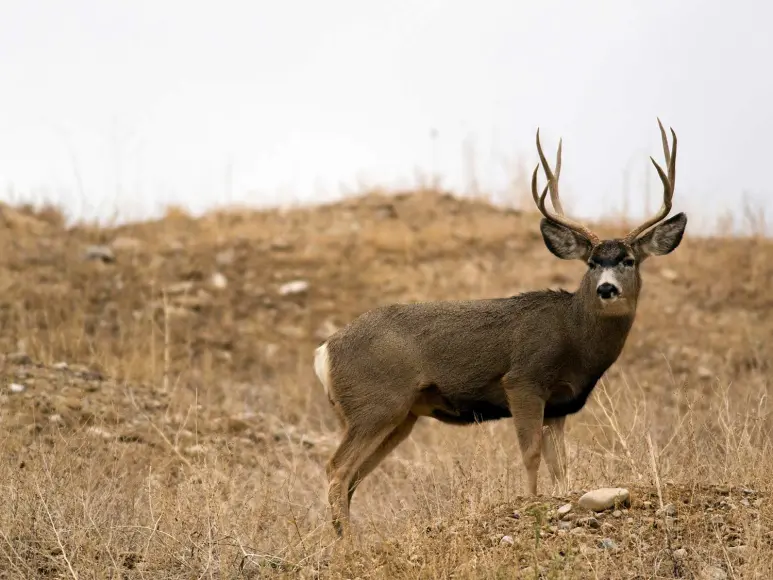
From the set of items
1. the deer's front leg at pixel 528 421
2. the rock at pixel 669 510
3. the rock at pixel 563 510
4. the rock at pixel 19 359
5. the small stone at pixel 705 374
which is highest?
the rock at pixel 19 359

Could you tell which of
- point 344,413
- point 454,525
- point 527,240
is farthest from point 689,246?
point 454,525

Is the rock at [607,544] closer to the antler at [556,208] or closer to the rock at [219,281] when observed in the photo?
the antler at [556,208]

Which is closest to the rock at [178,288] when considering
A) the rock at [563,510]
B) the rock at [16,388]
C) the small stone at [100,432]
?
the rock at [16,388]

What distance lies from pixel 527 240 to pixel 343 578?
13952 mm

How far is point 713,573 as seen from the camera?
5.55m

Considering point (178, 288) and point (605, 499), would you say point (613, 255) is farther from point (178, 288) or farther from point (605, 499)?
point (178, 288)

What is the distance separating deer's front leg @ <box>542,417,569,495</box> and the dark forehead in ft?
3.80

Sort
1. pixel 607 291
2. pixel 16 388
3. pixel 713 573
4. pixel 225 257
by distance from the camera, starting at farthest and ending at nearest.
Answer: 1. pixel 225 257
2. pixel 16 388
3. pixel 607 291
4. pixel 713 573

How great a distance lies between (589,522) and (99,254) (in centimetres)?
1299

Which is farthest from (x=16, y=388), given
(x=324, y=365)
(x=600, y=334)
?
(x=600, y=334)

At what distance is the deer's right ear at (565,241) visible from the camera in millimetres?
8312

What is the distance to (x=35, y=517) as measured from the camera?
648 cm

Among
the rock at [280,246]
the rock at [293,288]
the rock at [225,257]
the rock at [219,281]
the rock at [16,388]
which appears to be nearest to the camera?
the rock at [16,388]

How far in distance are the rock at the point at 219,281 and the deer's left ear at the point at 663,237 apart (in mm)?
10431
